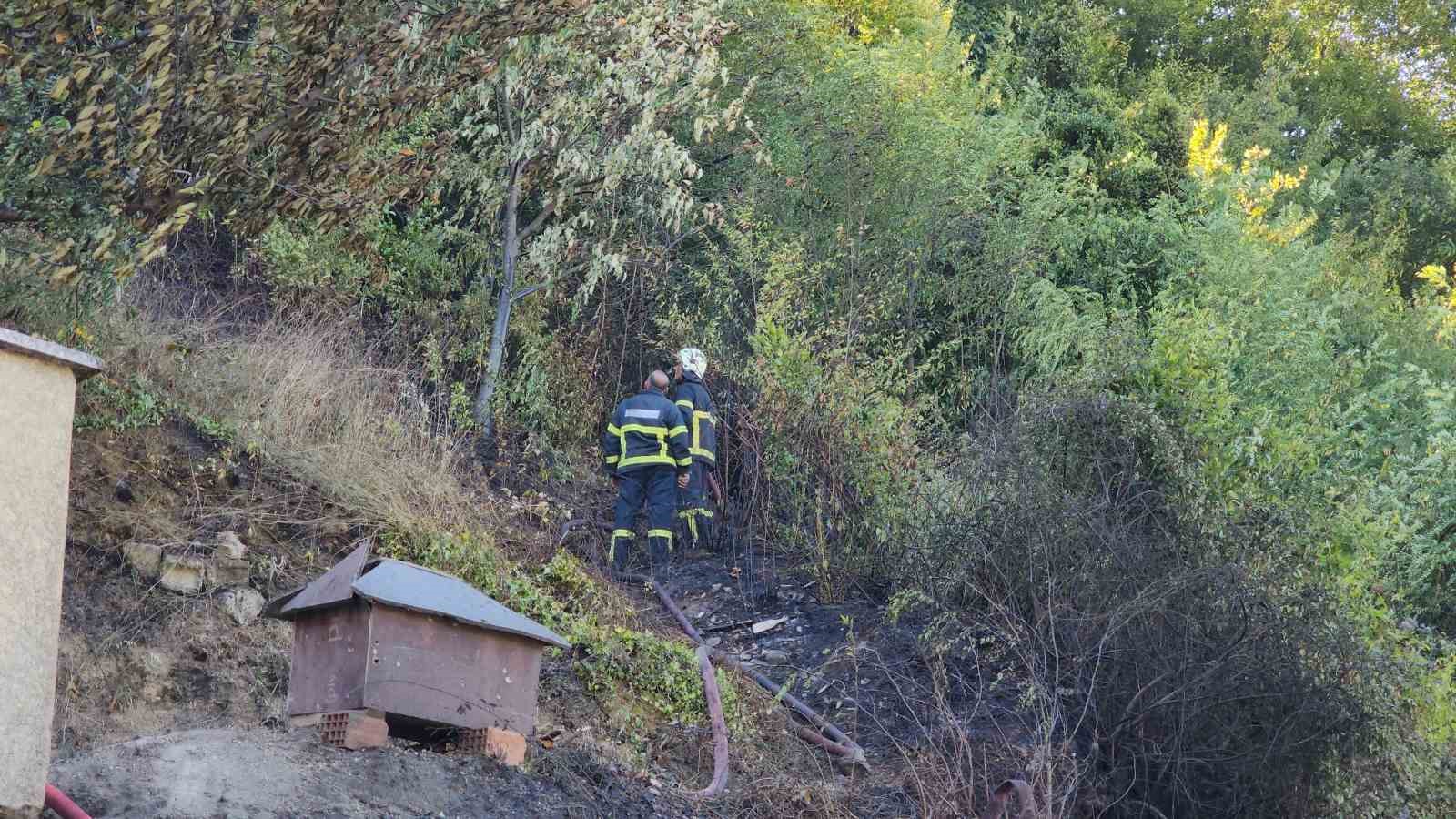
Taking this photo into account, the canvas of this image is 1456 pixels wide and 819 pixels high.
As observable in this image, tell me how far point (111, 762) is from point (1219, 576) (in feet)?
19.1

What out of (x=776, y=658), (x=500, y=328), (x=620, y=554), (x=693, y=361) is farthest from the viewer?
(x=500, y=328)

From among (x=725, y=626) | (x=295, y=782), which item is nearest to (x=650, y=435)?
(x=725, y=626)

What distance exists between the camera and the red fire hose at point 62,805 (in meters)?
4.73

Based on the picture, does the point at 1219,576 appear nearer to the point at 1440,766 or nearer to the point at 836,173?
the point at 1440,766

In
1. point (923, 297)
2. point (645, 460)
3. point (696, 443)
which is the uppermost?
point (923, 297)

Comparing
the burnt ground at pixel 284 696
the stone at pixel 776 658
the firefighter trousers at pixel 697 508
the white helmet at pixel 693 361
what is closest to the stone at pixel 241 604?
the burnt ground at pixel 284 696

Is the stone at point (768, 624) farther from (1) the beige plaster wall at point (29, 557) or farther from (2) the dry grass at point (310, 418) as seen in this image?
(1) the beige plaster wall at point (29, 557)

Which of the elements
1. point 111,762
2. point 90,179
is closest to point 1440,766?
point 111,762

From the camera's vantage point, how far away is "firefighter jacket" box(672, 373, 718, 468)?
1177 cm

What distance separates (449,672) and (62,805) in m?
1.71

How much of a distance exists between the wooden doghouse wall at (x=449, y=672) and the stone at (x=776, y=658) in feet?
11.5

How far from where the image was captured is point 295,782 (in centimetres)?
557

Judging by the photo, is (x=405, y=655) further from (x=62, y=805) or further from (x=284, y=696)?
(x=284, y=696)

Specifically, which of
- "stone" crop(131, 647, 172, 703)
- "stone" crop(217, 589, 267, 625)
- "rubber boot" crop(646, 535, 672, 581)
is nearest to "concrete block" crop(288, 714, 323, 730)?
"stone" crop(131, 647, 172, 703)
